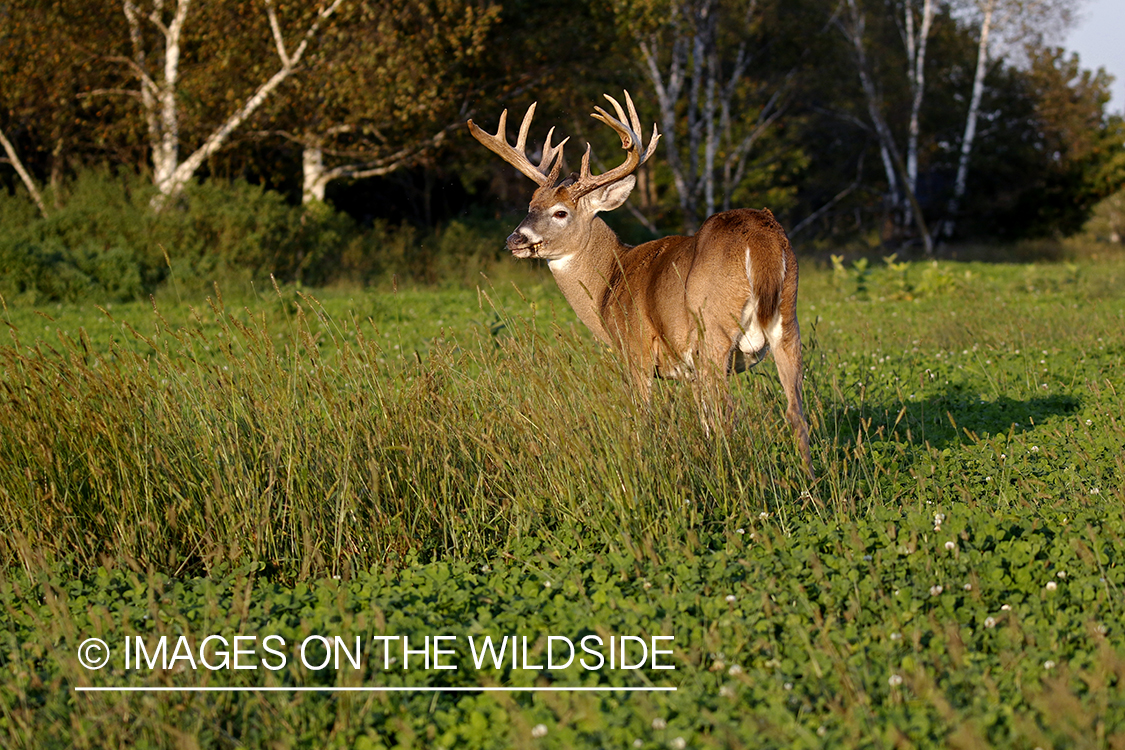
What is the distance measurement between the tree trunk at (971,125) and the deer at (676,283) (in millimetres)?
25179

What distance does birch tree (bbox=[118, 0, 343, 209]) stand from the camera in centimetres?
1555

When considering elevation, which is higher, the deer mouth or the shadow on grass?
the deer mouth

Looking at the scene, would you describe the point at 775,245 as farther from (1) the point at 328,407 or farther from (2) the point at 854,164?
(2) the point at 854,164

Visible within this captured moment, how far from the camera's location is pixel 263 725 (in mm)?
3033

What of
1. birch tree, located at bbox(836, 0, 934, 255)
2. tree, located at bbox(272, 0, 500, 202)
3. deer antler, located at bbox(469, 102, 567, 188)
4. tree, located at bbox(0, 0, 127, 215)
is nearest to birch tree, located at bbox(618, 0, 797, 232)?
birch tree, located at bbox(836, 0, 934, 255)

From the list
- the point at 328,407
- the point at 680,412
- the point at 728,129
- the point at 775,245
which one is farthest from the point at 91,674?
the point at 728,129

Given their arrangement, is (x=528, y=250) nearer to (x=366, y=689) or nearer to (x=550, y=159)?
(x=550, y=159)

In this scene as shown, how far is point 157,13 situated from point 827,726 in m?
15.5

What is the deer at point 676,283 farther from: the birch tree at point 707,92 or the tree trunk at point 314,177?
the birch tree at point 707,92

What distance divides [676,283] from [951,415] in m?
1.91

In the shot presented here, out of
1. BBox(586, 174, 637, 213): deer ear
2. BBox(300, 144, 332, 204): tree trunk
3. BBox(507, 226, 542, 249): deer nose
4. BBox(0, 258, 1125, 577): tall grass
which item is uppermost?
BBox(586, 174, 637, 213): deer ear

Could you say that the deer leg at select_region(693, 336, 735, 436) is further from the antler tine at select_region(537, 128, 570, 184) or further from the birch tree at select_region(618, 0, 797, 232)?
the birch tree at select_region(618, 0, 797, 232)

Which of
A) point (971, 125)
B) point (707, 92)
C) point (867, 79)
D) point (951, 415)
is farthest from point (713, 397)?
point (971, 125)

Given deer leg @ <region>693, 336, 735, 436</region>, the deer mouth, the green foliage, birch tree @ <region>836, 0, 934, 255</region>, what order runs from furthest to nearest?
birch tree @ <region>836, 0, 934, 255</region>
the green foliage
the deer mouth
deer leg @ <region>693, 336, 735, 436</region>
